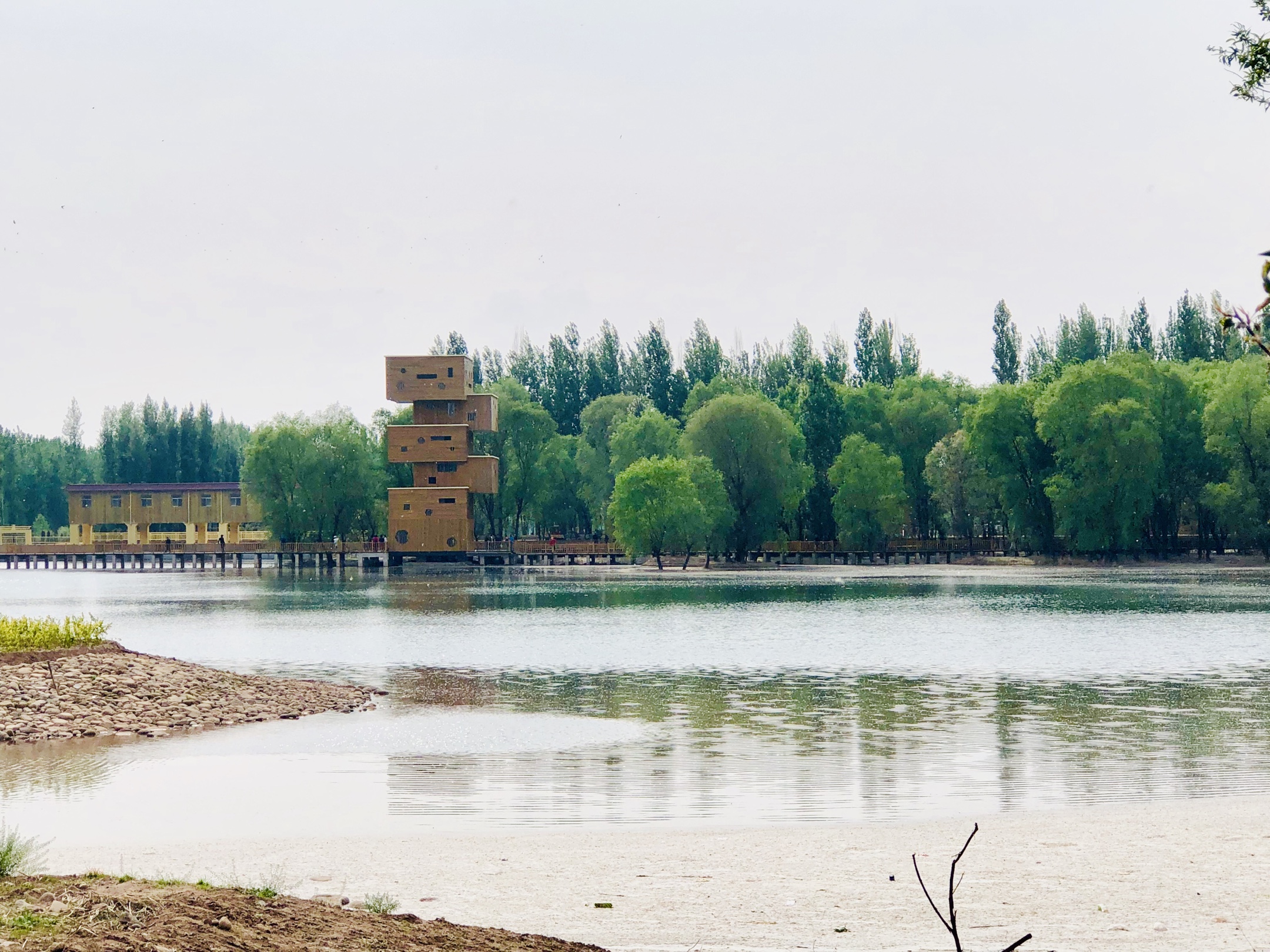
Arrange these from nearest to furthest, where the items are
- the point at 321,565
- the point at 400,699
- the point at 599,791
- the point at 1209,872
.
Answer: the point at 1209,872, the point at 599,791, the point at 400,699, the point at 321,565

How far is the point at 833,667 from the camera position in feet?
114

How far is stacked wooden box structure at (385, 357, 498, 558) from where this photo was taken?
115562 mm

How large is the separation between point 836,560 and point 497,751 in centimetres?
10187

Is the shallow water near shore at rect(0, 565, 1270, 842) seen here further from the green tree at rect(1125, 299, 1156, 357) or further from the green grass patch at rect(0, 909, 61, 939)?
the green tree at rect(1125, 299, 1156, 357)

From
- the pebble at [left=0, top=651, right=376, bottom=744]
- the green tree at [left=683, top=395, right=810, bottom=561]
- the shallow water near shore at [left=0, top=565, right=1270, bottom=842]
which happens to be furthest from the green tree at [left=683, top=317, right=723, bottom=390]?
the pebble at [left=0, top=651, right=376, bottom=744]

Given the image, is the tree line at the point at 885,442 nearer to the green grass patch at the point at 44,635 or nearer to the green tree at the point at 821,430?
the green tree at the point at 821,430

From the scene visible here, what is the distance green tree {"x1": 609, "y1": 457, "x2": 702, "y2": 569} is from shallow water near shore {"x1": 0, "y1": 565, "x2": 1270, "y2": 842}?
4699 centimetres

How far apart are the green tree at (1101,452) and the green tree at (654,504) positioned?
25.7 meters

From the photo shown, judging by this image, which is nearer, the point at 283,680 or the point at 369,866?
the point at 369,866

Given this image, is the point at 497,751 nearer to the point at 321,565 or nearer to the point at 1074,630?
the point at 1074,630

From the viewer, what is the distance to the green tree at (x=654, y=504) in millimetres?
105750

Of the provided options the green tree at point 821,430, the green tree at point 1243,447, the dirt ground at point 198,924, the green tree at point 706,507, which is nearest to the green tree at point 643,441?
the green tree at point 706,507

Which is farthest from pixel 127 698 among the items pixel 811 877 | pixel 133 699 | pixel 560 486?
pixel 560 486

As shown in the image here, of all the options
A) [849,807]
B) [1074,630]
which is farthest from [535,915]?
[1074,630]
